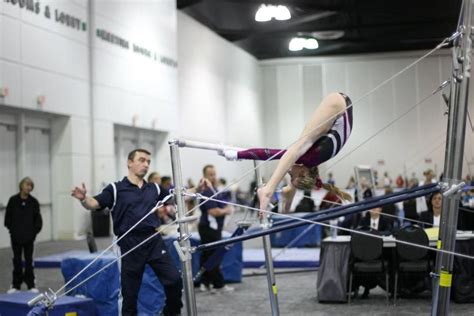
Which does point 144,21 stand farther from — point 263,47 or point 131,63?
point 263,47

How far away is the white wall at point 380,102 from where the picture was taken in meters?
23.7

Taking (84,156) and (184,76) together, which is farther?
(184,76)

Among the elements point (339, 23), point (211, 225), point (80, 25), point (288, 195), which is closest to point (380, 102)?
point (339, 23)

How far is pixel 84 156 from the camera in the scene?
1292cm

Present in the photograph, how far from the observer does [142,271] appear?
202 inches

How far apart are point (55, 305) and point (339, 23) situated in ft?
54.2

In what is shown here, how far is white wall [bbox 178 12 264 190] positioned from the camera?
712 inches

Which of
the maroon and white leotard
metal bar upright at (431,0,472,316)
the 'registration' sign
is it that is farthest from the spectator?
the 'registration' sign

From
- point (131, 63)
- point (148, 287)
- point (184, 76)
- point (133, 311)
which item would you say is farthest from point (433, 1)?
point (133, 311)

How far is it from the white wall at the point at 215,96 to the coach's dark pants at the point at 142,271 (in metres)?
11.9

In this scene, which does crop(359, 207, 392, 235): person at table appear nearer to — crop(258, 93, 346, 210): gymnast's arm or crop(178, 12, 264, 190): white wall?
crop(258, 93, 346, 210): gymnast's arm

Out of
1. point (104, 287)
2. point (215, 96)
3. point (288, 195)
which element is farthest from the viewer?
point (215, 96)

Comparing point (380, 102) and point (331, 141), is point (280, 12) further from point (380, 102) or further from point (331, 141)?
point (380, 102)

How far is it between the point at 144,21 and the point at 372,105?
37.7 ft
